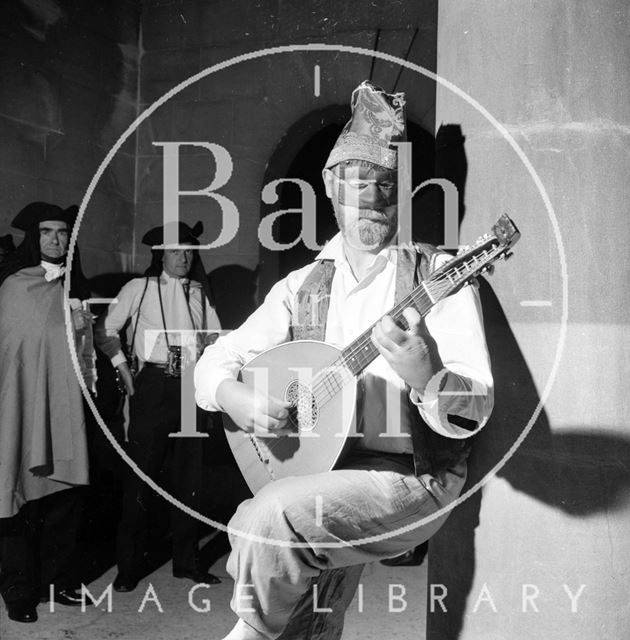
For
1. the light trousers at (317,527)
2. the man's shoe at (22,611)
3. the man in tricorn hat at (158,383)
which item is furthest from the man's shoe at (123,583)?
the light trousers at (317,527)

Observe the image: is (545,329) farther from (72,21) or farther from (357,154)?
(72,21)

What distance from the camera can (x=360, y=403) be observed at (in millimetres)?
2176

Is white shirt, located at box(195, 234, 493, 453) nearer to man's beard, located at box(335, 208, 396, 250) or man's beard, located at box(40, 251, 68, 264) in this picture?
man's beard, located at box(335, 208, 396, 250)

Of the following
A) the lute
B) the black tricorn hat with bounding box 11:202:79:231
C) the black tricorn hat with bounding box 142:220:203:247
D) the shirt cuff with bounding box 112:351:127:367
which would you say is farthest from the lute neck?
the black tricorn hat with bounding box 142:220:203:247

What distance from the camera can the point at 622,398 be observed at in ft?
7.10

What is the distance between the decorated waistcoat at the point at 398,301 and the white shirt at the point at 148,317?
247 cm

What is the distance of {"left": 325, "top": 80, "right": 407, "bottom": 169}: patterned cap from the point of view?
A: 2264 mm

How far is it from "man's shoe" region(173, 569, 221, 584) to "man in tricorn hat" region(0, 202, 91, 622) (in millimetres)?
560

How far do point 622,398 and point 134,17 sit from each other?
197 inches

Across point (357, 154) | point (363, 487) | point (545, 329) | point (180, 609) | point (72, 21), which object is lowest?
point (180, 609)

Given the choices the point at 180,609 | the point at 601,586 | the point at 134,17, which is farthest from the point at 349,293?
the point at 134,17

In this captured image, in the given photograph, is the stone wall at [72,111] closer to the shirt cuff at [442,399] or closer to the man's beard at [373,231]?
the man's beard at [373,231]

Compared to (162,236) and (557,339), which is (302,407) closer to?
(557,339)

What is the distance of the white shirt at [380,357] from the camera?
1.94m
